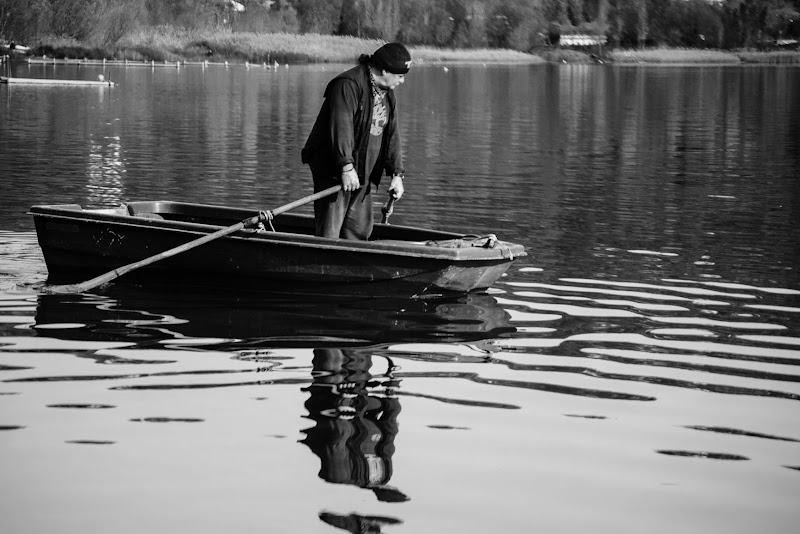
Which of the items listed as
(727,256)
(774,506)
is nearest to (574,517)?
(774,506)

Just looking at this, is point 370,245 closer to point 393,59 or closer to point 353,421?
point 393,59

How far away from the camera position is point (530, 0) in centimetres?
15788

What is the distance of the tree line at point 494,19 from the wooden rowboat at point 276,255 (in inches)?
2912

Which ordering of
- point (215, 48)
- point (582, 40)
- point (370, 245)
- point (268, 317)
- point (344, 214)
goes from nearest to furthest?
point (268, 317) → point (370, 245) → point (344, 214) → point (215, 48) → point (582, 40)

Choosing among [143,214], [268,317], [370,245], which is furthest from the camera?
[143,214]

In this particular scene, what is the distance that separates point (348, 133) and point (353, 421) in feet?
12.4

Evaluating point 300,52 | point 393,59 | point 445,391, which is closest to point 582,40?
point 300,52

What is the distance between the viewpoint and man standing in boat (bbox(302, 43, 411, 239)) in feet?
32.9

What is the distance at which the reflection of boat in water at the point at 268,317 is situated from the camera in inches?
356

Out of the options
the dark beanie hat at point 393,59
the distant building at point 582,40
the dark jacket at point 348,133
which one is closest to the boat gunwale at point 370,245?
the dark jacket at point 348,133

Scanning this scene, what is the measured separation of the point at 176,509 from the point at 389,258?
488 cm

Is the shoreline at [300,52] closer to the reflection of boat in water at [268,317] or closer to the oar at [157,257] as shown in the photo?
the oar at [157,257]

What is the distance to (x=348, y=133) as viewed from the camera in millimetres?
10070

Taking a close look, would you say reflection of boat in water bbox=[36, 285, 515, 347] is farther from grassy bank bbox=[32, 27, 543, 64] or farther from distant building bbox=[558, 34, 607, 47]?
distant building bbox=[558, 34, 607, 47]
